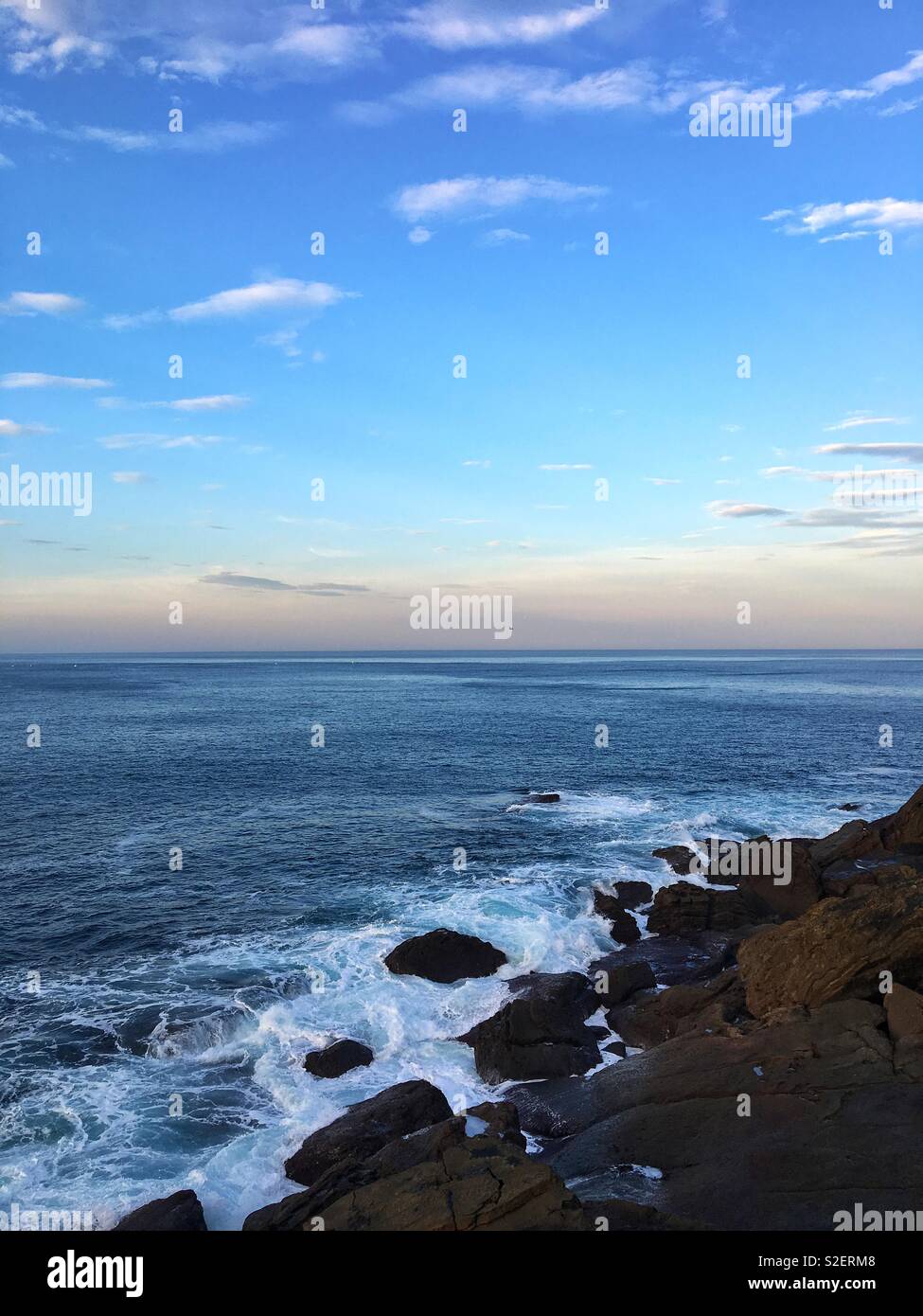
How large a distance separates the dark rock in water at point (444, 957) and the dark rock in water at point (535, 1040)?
3798mm

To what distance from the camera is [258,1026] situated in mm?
26250

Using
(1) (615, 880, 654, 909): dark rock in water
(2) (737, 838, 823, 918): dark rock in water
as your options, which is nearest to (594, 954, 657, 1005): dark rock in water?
(1) (615, 880, 654, 909): dark rock in water

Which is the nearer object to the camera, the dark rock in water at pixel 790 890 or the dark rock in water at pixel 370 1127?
the dark rock in water at pixel 370 1127

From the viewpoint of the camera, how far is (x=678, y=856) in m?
41.8

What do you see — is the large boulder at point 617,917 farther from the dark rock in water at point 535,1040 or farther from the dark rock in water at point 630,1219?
the dark rock in water at point 630,1219

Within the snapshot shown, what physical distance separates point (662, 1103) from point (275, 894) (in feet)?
76.5

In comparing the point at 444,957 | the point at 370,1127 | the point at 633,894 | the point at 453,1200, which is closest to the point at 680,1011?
the point at 444,957

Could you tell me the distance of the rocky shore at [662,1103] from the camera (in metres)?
14.8

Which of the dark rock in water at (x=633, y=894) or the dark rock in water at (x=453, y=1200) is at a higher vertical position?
the dark rock in water at (x=453, y=1200)

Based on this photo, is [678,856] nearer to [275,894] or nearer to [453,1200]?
[275,894]

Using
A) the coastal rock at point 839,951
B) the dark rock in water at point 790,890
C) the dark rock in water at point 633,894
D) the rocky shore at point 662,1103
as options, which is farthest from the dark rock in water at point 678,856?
the coastal rock at point 839,951

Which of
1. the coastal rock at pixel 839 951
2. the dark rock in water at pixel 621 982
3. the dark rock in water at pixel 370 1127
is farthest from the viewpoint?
the dark rock in water at pixel 621 982
